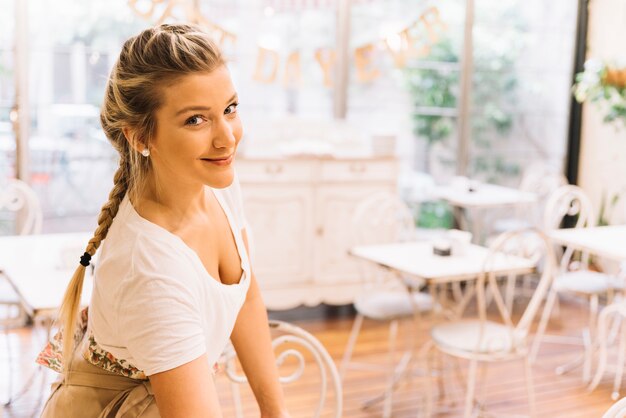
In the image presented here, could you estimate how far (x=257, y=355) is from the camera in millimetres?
1467

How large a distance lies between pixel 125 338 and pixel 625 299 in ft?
10.2

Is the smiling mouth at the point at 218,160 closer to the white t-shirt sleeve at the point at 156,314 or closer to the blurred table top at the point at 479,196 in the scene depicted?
the white t-shirt sleeve at the point at 156,314

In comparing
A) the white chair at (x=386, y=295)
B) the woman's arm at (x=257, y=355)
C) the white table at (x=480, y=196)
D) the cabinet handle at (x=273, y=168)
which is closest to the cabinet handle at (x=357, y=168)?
the white chair at (x=386, y=295)

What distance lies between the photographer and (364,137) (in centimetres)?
507

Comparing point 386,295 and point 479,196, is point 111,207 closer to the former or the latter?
point 386,295

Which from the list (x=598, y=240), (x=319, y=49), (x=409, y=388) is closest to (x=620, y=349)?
(x=598, y=240)

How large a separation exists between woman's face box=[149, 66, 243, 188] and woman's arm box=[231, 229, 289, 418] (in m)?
0.32

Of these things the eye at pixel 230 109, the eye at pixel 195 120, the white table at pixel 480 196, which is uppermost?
the eye at pixel 230 109

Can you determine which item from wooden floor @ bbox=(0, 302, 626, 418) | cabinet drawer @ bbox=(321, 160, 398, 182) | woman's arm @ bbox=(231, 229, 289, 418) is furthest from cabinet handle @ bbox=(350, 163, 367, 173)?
woman's arm @ bbox=(231, 229, 289, 418)

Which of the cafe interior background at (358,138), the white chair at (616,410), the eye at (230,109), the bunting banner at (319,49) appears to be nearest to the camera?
the eye at (230,109)

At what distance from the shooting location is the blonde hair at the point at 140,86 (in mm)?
1171

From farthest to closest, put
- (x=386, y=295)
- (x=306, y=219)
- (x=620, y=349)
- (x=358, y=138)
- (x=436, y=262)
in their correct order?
1. (x=358, y=138)
2. (x=306, y=219)
3. (x=620, y=349)
4. (x=386, y=295)
5. (x=436, y=262)

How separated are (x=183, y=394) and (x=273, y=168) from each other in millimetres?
3315

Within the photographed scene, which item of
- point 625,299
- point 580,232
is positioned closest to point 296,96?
point 580,232
